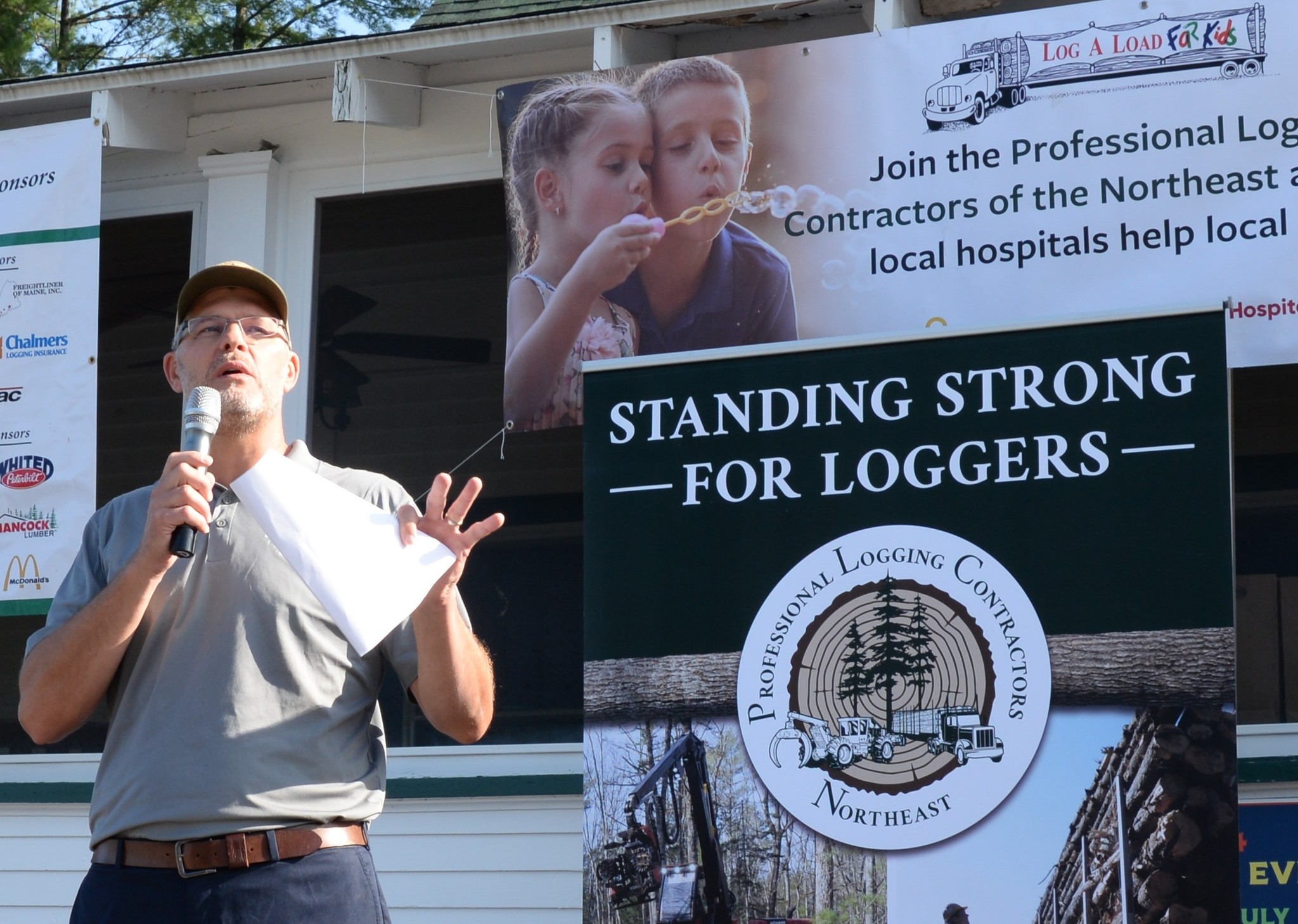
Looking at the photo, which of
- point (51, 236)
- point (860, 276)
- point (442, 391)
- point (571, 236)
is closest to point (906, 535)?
point (860, 276)

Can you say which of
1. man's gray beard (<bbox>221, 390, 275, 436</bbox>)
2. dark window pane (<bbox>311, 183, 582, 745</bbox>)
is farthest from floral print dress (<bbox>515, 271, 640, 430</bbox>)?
man's gray beard (<bbox>221, 390, 275, 436</bbox>)

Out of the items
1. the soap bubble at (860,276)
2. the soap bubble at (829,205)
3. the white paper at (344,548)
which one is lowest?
the white paper at (344,548)

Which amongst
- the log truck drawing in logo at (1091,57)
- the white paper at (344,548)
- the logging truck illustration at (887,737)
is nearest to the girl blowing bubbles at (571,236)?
the log truck drawing in logo at (1091,57)

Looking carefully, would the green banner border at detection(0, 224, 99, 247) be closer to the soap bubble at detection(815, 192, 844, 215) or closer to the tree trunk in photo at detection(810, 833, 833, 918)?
the soap bubble at detection(815, 192, 844, 215)

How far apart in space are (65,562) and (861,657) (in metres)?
2.74

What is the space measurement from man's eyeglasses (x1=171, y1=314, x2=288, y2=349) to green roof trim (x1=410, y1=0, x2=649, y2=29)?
252cm

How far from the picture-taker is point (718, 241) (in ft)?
15.8

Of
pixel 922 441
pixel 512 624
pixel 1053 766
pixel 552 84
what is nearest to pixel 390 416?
pixel 512 624

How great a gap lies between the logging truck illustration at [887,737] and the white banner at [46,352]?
2573 millimetres

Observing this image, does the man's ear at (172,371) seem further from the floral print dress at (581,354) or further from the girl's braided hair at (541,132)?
the girl's braided hair at (541,132)

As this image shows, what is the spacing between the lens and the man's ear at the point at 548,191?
4.92 metres

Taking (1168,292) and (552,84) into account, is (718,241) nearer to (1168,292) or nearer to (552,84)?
(552,84)

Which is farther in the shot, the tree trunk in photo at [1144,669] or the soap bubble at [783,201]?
the soap bubble at [783,201]

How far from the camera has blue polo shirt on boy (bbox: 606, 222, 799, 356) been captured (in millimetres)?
4711
